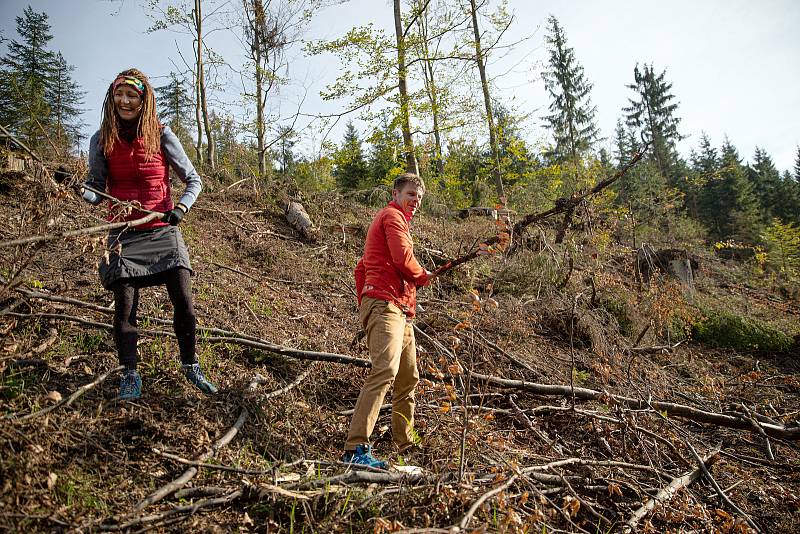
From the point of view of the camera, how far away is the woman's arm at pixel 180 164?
2934 mm

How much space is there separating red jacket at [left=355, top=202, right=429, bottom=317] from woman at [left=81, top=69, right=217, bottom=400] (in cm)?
131

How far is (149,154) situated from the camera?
2.81 metres

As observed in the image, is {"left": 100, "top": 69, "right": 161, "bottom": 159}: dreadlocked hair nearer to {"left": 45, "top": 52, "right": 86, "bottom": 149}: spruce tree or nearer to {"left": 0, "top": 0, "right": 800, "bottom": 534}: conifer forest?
{"left": 0, "top": 0, "right": 800, "bottom": 534}: conifer forest

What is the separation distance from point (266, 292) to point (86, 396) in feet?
9.82

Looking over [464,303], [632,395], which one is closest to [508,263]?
Result: [464,303]

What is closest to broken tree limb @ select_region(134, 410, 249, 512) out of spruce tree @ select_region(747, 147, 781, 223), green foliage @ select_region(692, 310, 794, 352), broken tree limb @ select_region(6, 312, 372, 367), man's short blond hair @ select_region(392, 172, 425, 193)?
broken tree limb @ select_region(6, 312, 372, 367)

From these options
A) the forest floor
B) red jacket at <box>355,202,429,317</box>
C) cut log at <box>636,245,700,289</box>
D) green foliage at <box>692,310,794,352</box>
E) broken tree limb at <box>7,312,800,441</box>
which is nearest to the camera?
the forest floor

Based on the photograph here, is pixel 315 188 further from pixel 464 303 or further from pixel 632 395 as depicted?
pixel 632 395

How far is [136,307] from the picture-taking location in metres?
2.81

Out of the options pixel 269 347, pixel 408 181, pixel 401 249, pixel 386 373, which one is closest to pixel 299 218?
pixel 269 347

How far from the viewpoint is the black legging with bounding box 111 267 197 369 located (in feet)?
8.87

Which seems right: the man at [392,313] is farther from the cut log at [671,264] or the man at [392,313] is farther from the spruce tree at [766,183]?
the spruce tree at [766,183]

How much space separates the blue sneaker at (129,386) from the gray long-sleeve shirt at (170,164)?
1150 millimetres

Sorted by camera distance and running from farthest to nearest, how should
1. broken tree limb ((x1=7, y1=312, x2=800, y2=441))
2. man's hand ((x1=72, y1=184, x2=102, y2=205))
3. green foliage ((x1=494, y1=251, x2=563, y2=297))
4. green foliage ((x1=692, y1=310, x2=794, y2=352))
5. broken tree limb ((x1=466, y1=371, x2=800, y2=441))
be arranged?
green foliage ((x1=692, y1=310, x2=794, y2=352)) → green foliage ((x1=494, y1=251, x2=563, y2=297)) → broken tree limb ((x1=466, y1=371, x2=800, y2=441)) → broken tree limb ((x1=7, y1=312, x2=800, y2=441)) → man's hand ((x1=72, y1=184, x2=102, y2=205))
